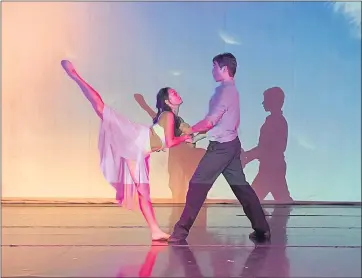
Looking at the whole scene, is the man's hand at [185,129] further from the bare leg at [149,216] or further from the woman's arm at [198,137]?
the bare leg at [149,216]

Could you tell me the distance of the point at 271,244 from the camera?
345 cm

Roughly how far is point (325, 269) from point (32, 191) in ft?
8.45

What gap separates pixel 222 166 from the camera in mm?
3469

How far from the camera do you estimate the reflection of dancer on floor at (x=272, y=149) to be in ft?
14.0

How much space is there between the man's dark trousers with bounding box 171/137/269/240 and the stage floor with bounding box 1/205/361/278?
0.14 m

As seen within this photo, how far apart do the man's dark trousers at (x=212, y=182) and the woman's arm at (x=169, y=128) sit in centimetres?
24

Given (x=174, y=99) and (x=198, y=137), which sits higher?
(x=174, y=99)

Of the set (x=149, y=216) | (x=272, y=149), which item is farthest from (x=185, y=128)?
(x=272, y=149)

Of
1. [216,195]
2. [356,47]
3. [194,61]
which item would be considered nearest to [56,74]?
[194,61]

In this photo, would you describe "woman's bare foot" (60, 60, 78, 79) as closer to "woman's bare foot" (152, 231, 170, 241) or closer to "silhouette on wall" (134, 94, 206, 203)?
"silhouette on wall" (134, 94, 206, 203)

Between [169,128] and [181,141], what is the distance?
0.42 ft

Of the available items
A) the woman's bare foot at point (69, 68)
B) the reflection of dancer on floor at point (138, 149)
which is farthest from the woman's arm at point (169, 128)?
the woman's bare foot at point (69, 68)

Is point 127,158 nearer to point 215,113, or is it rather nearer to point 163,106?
point 163,106

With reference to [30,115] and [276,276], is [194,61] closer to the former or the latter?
[30,115]
